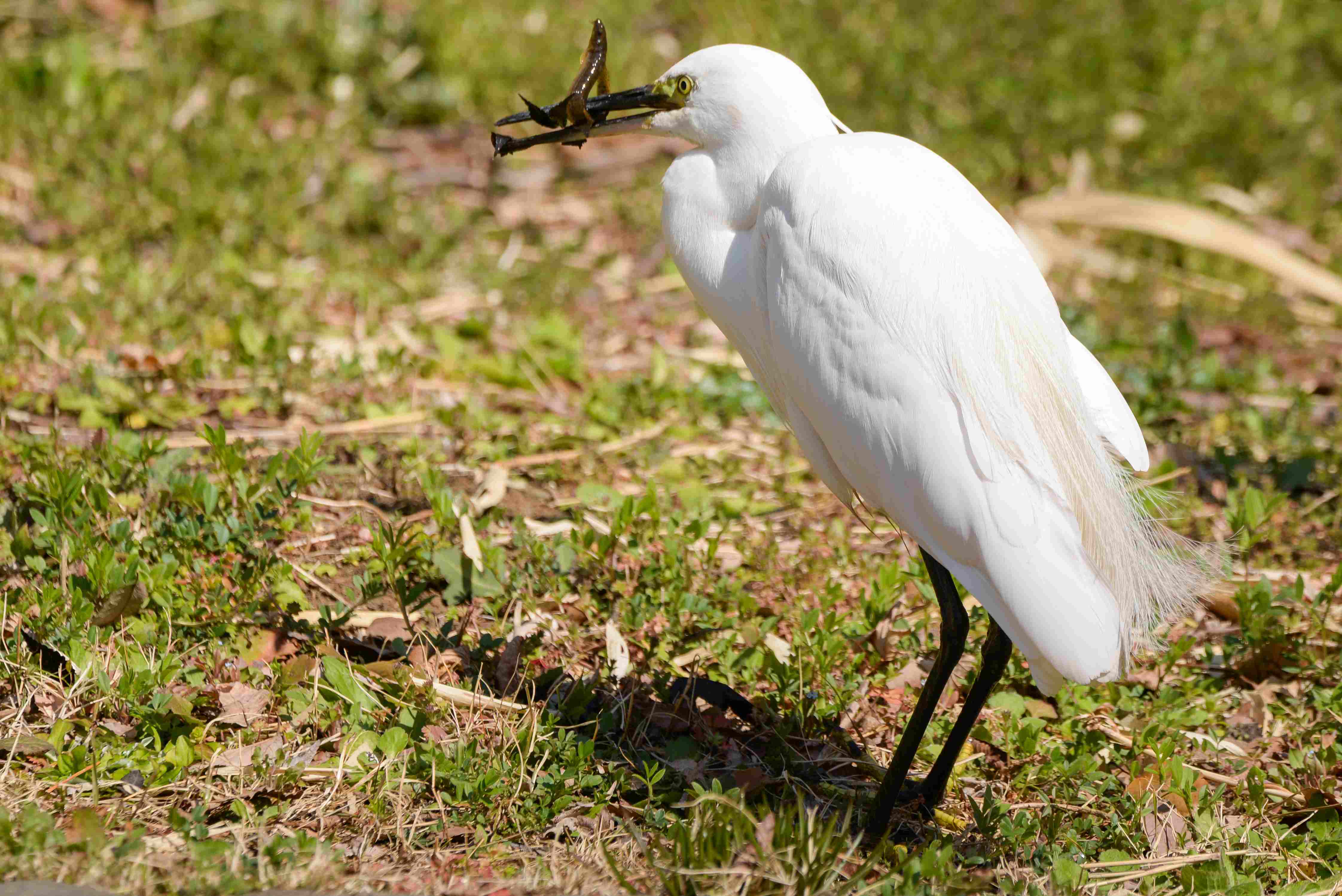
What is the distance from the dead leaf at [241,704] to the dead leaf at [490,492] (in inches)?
36.2

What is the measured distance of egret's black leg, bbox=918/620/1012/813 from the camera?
8.42 feet

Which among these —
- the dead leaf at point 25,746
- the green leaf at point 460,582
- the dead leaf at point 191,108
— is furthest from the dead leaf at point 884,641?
the dead leaf at point 191,108

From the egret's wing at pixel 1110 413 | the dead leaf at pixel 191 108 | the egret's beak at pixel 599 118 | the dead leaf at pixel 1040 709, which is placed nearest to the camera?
the egret's wing at pixel 1110 413

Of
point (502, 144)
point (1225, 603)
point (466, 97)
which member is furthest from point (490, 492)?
point (466, 97)

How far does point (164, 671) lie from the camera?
2514mm

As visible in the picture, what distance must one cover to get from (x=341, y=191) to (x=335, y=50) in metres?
1.02

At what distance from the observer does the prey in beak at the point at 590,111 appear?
2738 millimetres

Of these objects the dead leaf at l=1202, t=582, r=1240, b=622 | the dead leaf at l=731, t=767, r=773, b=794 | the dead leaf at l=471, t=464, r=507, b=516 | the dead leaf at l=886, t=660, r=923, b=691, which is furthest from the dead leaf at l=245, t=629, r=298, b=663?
the dead leaf at l=1202, t=582, r=1240, b=622

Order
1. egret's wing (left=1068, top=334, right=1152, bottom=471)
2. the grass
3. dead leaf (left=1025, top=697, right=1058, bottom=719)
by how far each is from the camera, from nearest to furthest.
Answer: the grass
egret's wing (left=1068, top=334, right=1152, bottom=471)
dead leaf (left=1025, top=697, right=1058, bottom=719)

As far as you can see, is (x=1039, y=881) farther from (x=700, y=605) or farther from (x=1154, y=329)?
(x=1154, y=329)

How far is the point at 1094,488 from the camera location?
2.46 meters

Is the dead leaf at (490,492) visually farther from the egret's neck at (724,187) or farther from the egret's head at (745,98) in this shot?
the egret's head at (745,98)

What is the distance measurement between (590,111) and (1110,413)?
4.37ft

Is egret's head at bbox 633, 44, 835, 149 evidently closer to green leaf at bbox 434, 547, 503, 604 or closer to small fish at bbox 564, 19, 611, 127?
small fish at bbox 564, 19, 611, 127
